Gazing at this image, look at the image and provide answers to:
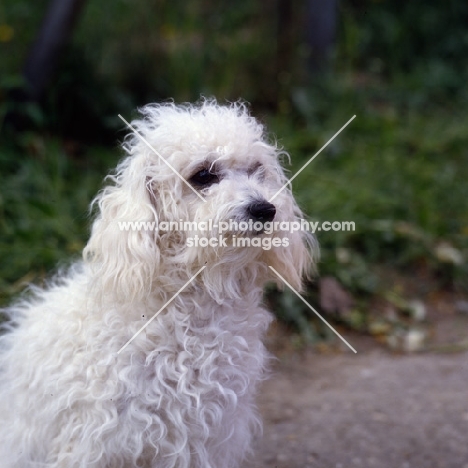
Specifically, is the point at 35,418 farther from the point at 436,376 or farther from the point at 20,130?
the point at 20,130

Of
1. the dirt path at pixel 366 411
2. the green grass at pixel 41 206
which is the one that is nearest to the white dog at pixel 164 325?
the dirt path at pixel 366 411

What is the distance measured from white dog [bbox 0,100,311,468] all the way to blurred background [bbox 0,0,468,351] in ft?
5.15

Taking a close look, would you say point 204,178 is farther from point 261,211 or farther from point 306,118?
point 306,118

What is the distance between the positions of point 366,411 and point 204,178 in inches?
65.8

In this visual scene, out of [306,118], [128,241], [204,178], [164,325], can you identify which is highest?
[306,118]

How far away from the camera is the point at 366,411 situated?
3533mm

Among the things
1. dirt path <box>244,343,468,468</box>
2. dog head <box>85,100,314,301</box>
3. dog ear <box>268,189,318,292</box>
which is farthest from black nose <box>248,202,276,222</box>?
dirt path <box>244,343,468,468</box>

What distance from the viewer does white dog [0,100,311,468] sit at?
2.30 m

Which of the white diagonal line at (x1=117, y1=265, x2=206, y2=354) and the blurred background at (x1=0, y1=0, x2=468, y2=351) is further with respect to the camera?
the blurred background at (x1=0, y1=0, x2=468, y2=351)

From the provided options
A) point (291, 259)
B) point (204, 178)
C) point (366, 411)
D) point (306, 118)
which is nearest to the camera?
point (204, 178)

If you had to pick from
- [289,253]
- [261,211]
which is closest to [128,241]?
[261,211]

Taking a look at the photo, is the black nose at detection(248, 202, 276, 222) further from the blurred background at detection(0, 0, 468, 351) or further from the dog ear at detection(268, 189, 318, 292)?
the blurred background at detection(0, 0, 468, 351)

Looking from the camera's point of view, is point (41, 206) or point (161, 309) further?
point (41, 206)

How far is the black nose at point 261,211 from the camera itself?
89.0 inches
